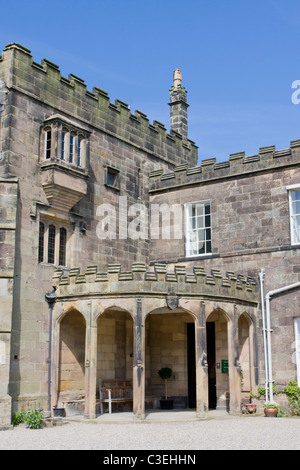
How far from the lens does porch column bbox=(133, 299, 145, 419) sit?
15.1 metres

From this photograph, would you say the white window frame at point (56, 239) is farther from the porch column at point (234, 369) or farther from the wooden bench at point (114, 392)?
the porch column at point (234, 369)

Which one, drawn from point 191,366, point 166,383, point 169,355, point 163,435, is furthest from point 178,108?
point 163,435

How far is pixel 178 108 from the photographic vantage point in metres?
24.2

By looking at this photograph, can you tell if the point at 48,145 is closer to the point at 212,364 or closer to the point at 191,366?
the point at 191,366

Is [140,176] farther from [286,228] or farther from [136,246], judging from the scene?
[286,228]

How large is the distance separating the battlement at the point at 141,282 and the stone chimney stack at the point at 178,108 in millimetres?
9188

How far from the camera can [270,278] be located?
1800cm

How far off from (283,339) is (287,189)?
15.1ft

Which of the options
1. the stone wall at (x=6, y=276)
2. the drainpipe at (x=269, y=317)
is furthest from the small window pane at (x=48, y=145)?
the drainpipe at (x=269, y=317)

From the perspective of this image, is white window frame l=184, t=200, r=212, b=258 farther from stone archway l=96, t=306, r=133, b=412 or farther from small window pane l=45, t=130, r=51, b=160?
small window pane l=45, t=130, r=51, b=160

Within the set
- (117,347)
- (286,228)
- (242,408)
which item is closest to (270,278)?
(286,228)

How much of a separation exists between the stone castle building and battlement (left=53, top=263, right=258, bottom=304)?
35 millimetres

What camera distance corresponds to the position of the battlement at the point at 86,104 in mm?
16688

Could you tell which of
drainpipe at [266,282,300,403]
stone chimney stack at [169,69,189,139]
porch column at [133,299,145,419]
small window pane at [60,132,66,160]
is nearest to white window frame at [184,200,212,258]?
drainpipe at [266,282,300,403]
